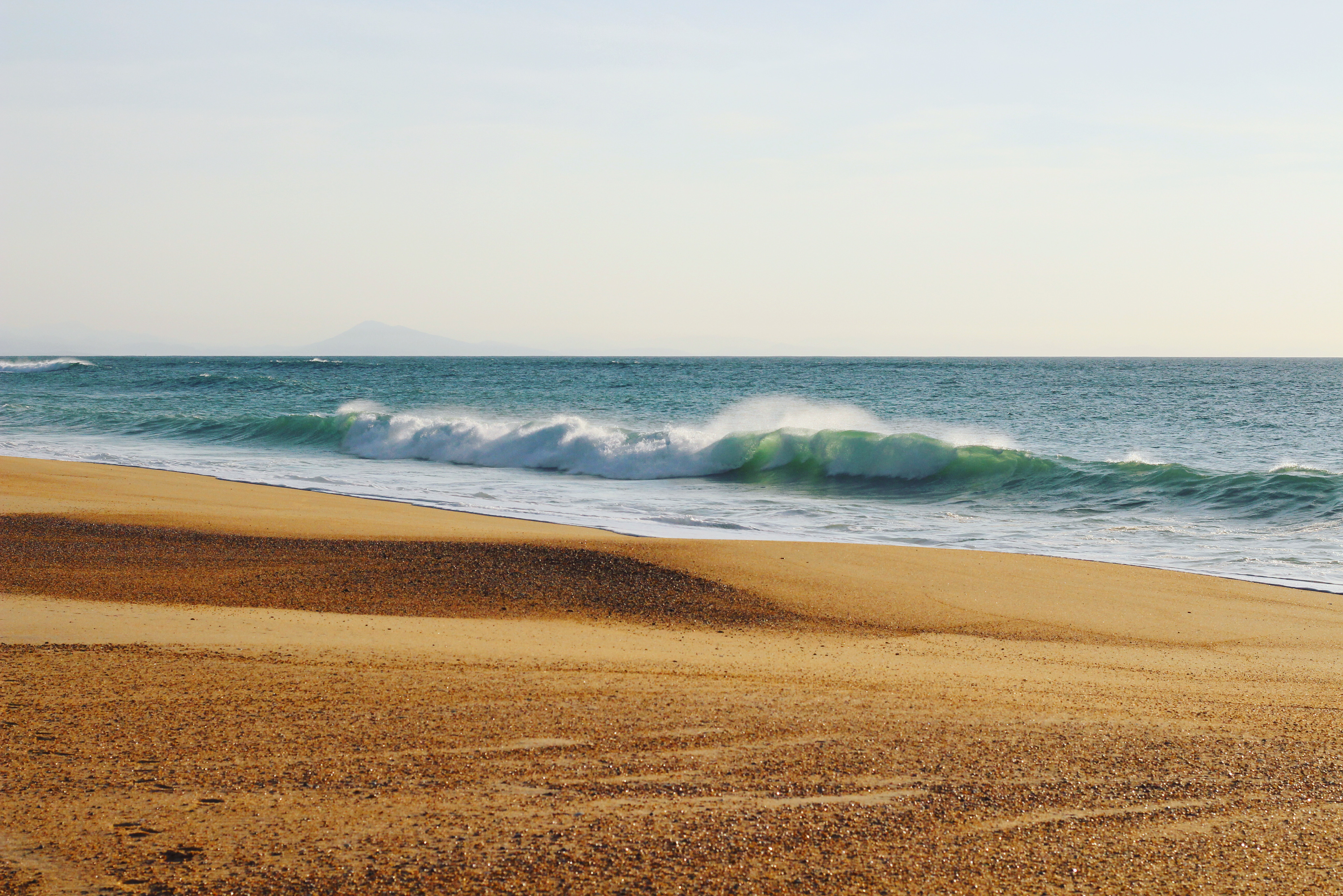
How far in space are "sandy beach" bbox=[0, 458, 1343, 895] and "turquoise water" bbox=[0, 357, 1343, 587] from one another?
177 inches

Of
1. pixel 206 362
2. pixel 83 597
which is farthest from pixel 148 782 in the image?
pixel 206 362

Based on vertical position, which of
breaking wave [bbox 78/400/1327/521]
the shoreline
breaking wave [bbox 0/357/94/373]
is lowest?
the shoreline

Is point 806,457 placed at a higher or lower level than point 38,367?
lower

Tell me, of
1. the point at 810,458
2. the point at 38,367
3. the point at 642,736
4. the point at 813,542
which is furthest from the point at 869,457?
the point at 38,367

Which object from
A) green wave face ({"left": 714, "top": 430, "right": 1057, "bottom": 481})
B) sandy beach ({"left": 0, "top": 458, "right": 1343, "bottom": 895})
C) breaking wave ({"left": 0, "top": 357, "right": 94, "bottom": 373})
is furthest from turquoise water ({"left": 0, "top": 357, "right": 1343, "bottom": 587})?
breaking wave ({"left": 0, "top": 357, "right": 94, "bottom": 373})

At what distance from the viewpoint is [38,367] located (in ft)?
260

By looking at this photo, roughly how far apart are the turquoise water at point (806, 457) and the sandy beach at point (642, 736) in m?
4.50

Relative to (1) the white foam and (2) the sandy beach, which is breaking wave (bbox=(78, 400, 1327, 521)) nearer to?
(1) the white foam

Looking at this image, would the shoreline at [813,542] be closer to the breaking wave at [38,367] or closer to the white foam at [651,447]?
the white foam at [651,447]

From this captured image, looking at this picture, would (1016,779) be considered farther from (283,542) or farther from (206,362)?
(206,362)

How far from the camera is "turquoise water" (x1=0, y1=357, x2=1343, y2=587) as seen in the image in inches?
489

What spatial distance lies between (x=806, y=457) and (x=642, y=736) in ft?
55.1

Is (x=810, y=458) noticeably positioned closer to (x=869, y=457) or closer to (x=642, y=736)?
(x=869, y=457)

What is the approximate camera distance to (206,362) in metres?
108
